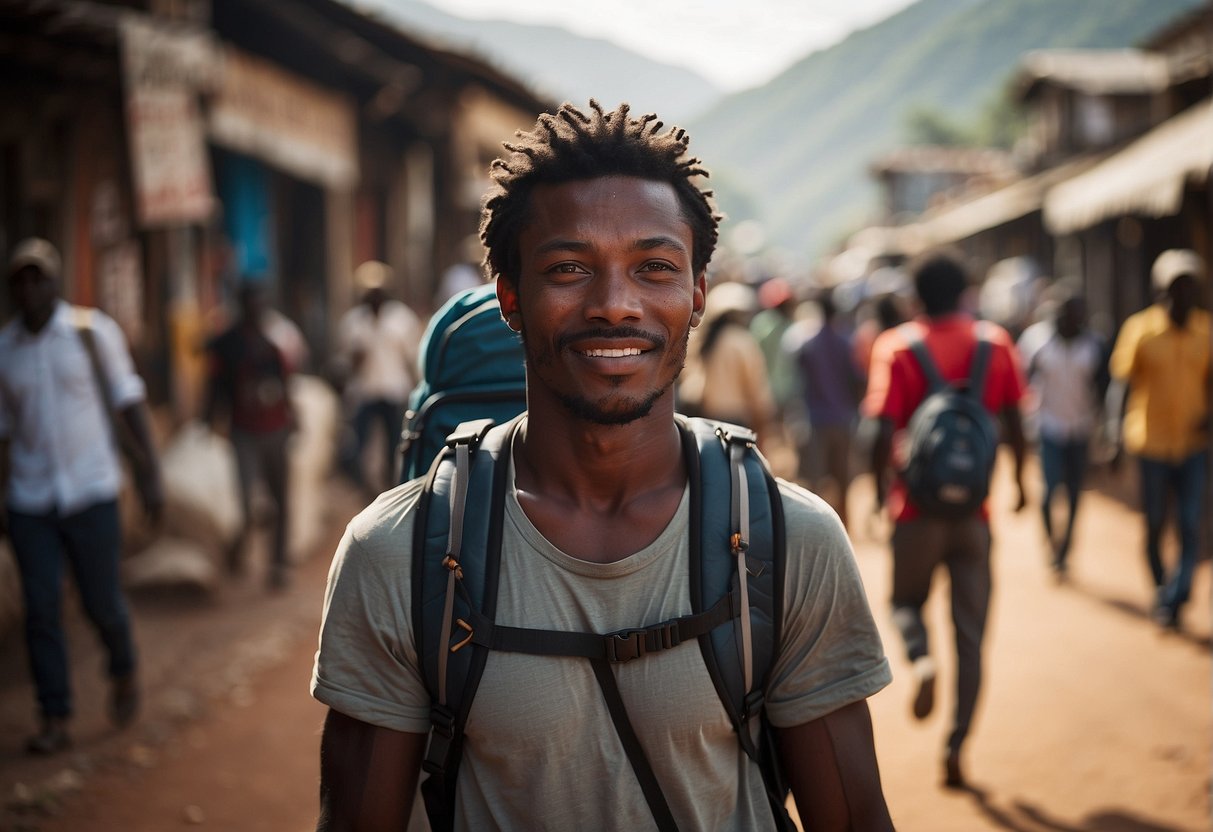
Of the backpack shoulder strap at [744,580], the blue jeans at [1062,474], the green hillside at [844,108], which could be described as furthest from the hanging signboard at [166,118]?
the green hillside at [844,108]

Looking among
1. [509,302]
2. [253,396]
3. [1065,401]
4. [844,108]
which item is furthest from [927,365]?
[844,108]

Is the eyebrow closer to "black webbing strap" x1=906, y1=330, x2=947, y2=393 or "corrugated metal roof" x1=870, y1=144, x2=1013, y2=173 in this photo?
"black webbing strap" x1=906, y1=330, x2=947, y2=393

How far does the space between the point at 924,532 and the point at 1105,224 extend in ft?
50.7

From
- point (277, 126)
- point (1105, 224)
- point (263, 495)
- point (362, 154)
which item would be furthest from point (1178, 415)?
point (1105, 224)

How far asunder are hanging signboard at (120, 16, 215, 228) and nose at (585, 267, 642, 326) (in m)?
6.80

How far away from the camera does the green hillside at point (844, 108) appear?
108750 millimetres

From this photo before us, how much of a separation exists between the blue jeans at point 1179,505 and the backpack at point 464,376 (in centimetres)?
558

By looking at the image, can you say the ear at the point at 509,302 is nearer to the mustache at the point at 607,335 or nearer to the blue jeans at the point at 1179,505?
the mustache at the point at 607,335

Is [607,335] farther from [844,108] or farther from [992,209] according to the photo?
[844,108]

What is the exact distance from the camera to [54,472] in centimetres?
541

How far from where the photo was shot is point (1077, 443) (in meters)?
8.75

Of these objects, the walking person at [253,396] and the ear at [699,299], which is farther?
the walking person at [253,396]

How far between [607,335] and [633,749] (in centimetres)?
64

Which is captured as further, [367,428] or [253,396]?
[367,428]
